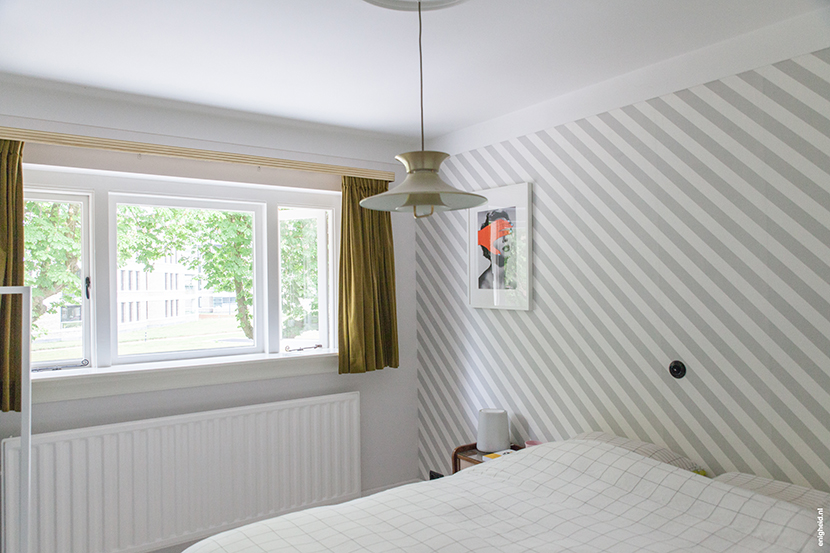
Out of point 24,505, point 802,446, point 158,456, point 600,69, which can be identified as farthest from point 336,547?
point 600,69

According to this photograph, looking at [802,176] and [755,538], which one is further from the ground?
[802,176]

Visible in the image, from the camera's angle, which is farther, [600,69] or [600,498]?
[600,69]

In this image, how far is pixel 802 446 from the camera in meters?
2.00

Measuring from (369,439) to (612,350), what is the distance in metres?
1.79

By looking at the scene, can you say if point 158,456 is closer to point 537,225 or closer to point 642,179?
point 537,225

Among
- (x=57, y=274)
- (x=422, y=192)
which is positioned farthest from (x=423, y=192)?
(x=57, y=274)

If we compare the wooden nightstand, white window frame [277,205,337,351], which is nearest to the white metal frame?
white window frame [277,205,337,351]

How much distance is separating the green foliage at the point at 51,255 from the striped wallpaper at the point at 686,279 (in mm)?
2338

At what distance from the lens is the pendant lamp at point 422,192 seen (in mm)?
1597

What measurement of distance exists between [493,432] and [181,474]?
172 centimetres

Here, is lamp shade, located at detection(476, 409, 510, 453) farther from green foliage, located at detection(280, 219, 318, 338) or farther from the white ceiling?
the white ceiling

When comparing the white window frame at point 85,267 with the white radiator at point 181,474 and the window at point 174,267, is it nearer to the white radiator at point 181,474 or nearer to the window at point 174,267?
the window at point 174,267

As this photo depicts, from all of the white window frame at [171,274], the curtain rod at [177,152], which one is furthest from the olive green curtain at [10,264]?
the white window frame at [171,274]

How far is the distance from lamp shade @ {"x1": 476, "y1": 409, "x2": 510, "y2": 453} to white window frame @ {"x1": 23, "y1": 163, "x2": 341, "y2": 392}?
3.50 ft
